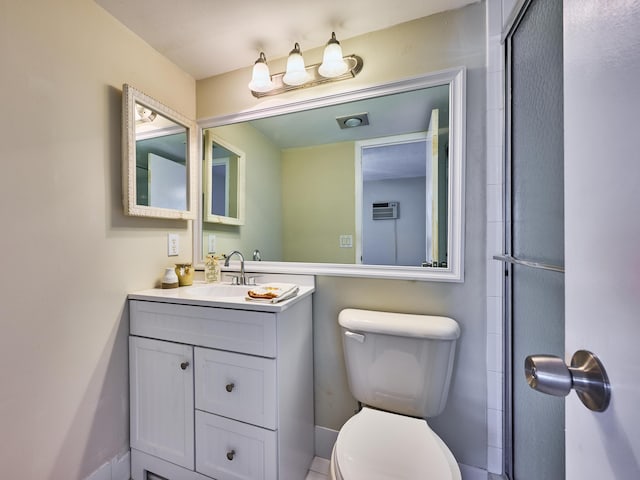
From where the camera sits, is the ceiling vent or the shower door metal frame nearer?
the shower door metal frame

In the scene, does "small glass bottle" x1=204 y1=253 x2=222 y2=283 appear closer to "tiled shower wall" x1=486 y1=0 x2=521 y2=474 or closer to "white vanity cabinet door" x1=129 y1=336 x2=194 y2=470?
"white vanity cabinet door" x1=129 y1=336 x2=194 y2=470

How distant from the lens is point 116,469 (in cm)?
117

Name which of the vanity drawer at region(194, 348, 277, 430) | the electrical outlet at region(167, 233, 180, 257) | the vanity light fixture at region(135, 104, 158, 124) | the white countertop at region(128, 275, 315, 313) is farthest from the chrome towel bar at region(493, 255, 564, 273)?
the vanity light fixture at region(135, 104, 158, 124)

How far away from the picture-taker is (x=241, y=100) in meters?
1.54

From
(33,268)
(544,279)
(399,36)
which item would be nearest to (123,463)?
(33,268)

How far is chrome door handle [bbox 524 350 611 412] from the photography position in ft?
0.99

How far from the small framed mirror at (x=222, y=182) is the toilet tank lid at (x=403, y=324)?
995 mm

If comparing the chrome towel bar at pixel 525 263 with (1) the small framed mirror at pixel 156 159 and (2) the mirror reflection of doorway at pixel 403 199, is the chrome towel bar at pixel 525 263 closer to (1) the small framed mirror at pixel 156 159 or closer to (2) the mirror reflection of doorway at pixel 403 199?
(2) the mirror reflection of doorway at pixel 403 199

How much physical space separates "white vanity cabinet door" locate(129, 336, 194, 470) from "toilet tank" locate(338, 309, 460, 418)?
28.6 inches

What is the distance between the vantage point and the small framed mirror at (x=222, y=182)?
166 centimetres

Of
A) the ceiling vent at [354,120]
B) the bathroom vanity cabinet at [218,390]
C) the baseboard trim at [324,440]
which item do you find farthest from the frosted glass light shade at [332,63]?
the baseboard trim at [324,440]

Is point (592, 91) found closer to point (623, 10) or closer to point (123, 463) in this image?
point (623, 10)

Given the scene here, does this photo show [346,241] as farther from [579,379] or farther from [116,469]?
[116,469]

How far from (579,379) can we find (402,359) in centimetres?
82
